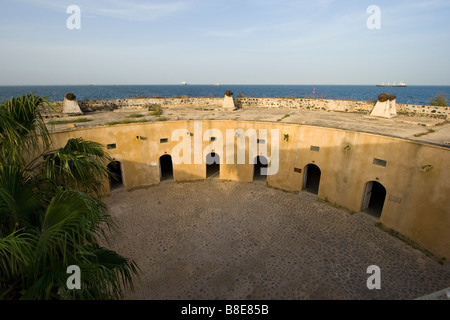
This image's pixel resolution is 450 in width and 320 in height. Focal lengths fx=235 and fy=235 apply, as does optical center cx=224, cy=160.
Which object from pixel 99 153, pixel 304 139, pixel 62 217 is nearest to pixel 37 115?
pixel 99 153

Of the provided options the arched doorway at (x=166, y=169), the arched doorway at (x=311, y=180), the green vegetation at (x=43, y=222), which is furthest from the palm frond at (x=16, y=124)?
the arched doorway at (x=311, y=180)

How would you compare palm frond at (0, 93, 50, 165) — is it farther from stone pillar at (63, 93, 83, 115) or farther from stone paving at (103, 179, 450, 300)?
stone pillar at (63, 93, 83, 115)

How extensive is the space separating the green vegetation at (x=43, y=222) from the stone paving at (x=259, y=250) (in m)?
5.16

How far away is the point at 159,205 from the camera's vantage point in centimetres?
1437

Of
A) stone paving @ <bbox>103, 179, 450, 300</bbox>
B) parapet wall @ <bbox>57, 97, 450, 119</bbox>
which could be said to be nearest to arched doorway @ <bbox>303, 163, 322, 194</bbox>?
stone paving @ <bbox>103, 179, 450, 300</bbox>

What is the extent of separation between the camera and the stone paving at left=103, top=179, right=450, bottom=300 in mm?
8766

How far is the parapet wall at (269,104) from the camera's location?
60.3ft

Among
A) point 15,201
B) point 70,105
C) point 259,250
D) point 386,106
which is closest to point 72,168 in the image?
point 15,201

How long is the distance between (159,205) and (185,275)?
5786 mm

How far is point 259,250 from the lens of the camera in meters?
10.7

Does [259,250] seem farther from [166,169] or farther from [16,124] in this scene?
[166,169]

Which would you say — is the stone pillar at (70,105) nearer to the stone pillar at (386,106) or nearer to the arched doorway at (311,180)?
the arched doorway at (311,180)

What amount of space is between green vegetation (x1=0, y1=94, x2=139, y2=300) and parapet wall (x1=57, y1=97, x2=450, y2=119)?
65.1 ft

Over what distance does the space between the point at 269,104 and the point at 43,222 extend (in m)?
23.1
